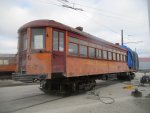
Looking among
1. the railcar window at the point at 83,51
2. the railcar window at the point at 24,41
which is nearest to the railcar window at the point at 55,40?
the railcar window at the point at 24,41

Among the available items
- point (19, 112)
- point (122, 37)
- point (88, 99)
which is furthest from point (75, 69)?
point (122, 37)

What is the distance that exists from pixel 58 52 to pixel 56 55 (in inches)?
7.6

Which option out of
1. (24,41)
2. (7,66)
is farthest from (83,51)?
(7,66)

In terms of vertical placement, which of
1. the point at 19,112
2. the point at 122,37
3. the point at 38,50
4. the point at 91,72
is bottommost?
the point at 19,112

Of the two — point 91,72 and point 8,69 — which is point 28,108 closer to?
point 91,72

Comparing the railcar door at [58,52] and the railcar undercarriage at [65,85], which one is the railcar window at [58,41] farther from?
the railcar undercarriage at [65,85]

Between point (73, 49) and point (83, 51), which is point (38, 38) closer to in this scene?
point (73, 49)

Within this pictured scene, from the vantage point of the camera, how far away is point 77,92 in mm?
12383

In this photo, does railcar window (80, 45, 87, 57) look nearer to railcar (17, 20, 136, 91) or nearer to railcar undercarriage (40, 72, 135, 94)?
railcar (17, 20, 136, 91)

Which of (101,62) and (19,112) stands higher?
(101,62)

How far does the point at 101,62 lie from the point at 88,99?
4.22 metres

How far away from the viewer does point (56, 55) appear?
34.2ft

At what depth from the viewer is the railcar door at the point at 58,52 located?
10315 mm

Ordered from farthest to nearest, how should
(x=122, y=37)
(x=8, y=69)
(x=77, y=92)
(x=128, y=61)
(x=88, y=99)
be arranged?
(x=122, y=37)
(x=8, y=69)
(x=128, y=61)
(x=77, y=92)
(x=88, y=99)
